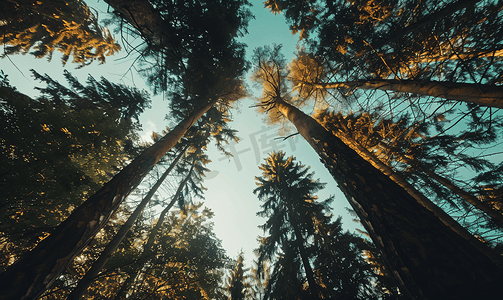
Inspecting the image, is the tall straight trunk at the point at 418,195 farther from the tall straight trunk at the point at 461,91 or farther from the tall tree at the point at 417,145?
the tall straight trunk at the point at 461,91

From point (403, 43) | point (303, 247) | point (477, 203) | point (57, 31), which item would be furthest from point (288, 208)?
point (57, 31)

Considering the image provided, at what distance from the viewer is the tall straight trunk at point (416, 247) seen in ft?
2.63

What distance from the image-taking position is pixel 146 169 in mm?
3260

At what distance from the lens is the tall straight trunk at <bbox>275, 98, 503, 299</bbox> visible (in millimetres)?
800

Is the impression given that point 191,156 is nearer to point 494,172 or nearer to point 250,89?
point 250,89

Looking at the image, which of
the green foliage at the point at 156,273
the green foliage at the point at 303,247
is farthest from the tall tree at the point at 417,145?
the green foliage at the point at 156,273

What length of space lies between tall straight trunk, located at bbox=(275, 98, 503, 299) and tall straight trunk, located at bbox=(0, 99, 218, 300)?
3.29 m

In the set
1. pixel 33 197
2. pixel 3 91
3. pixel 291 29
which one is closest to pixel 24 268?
pixel 33 197

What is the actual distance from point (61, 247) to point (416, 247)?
3.49m

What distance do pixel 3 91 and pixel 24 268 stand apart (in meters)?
5.18

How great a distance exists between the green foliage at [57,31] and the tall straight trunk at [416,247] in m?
8.55

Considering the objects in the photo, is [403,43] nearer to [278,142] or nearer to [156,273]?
[278,142]

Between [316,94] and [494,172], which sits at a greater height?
[316,94]

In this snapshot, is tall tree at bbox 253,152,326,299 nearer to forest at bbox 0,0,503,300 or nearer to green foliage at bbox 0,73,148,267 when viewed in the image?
forest at bbox 0,0,503,300
